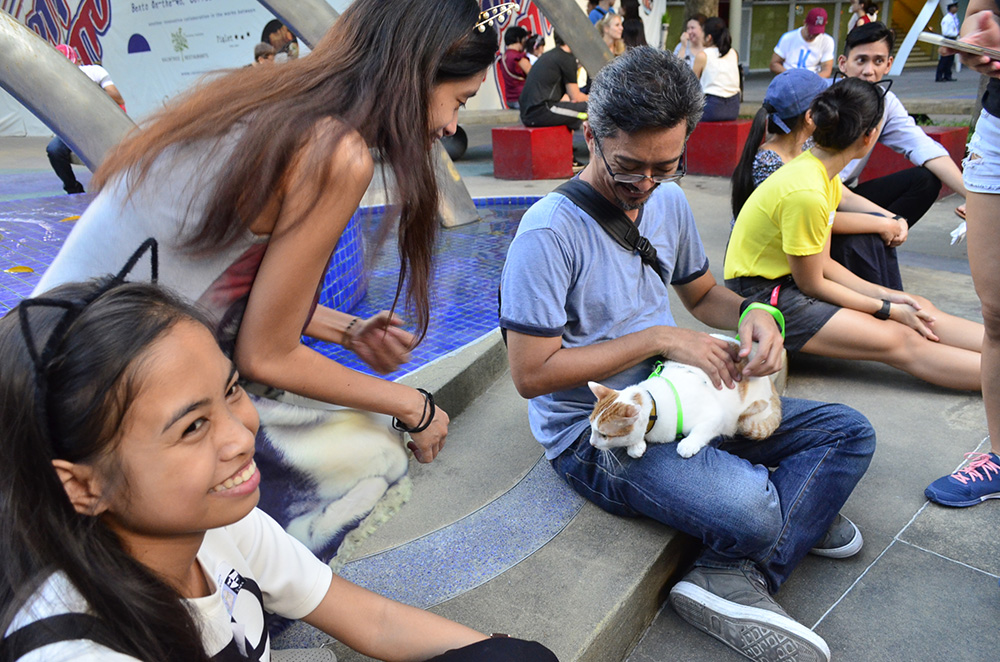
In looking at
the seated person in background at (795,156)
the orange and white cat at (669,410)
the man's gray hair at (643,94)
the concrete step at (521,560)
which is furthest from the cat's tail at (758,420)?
the seated person in background at (795,156)

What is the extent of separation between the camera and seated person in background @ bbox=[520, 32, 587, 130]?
24.6 ft

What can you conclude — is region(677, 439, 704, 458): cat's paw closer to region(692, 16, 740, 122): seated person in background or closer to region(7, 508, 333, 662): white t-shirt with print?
region(7, 508, 333, 662): white t-shirt with print

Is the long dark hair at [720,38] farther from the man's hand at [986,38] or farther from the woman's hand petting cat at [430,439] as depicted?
the woman's hand petting cat at [430,439]

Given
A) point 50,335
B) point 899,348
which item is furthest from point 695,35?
point 50,335

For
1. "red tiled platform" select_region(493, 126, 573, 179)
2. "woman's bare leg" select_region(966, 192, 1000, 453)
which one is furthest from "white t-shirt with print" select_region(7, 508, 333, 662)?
"red tiled platform" select_region(493, 126, 573, 179)

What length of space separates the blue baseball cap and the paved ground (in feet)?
3.39

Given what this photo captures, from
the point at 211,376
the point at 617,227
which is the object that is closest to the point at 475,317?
the point at 617,227

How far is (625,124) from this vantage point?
74.5 inches

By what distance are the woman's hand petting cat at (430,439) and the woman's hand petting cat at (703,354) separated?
0.72 meters

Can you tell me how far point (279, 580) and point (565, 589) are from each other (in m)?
0.80

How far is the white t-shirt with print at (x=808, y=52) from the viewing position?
792 centimetres

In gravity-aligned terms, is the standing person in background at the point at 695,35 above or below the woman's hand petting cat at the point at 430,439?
below

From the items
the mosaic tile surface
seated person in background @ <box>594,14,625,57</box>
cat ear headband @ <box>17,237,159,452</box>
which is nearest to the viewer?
cat ear headband @ <box>17,237,159,452</box>

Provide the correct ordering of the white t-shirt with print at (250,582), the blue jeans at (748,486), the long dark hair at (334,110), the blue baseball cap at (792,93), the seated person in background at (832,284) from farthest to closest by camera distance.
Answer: the blue baseball cap at (792,93) < the seated person in background at (832,284) < the blue jeans at (748,486) < the long dark hair at (334,110) < the white t-shirt with print at (250,582)
